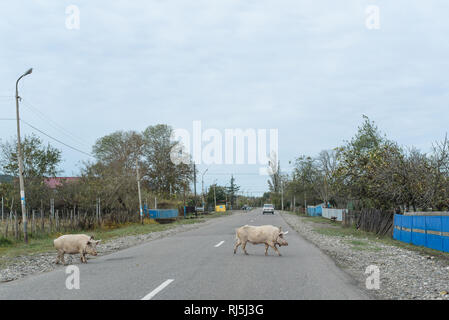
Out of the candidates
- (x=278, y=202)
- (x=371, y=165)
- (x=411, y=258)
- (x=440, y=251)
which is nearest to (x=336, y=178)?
(x=371, y=165)

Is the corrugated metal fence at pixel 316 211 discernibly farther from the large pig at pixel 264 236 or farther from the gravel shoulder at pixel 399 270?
the large pig at pixel 264 236

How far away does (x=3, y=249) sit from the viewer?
19.0 meters

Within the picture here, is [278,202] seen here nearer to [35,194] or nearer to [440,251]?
[35,194]

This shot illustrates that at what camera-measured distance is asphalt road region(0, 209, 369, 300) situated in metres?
7.88

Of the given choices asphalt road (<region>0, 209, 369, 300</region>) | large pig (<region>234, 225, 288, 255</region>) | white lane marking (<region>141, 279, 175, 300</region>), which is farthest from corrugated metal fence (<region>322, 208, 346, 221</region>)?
white lane marking (<region>141, 279, 175, 300</region>)

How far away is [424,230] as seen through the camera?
59.3 ft

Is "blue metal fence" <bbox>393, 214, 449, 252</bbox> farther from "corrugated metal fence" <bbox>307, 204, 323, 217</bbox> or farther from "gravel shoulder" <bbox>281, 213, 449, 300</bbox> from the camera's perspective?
"corrugated metal fence" <bbox>307, 204, 323, 217</bbox>

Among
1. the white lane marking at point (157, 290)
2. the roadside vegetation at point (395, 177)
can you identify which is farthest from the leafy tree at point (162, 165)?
the white lane marking at point (157, 290)

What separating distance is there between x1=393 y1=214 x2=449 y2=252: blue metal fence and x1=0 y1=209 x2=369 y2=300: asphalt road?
5296 millimetres

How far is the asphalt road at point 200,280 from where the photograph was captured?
788 centimetres

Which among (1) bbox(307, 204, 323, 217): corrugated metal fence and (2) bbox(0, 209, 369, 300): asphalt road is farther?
(1) bbox(307, 204, 323, 217): corrugated metal fence

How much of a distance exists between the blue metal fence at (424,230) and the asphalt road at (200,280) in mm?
5296

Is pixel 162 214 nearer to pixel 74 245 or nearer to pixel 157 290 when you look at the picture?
pixel 74 245

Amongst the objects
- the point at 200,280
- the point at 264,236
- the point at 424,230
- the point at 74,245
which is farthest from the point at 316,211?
the point at 200,280
